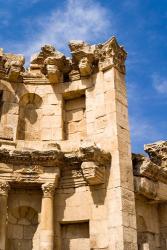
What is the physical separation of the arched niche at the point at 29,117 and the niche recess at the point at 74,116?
100 cm

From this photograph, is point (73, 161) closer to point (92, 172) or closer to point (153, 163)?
point (92, 172)

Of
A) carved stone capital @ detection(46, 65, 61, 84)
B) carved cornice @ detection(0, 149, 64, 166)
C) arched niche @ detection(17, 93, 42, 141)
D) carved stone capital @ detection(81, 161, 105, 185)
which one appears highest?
carved stone capital @ detection(46, 65, 61, 84)

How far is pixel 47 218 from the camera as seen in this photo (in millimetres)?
12461

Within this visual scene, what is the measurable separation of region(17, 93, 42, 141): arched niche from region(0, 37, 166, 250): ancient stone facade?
37 millimetres

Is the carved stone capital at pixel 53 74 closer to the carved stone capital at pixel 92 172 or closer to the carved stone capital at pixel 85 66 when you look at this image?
the carved stone capital at pixel 85 66

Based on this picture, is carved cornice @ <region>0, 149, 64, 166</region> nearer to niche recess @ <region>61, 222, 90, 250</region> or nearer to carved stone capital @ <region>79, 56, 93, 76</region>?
niche recess @ <region>61, 222, 90, 250</region>

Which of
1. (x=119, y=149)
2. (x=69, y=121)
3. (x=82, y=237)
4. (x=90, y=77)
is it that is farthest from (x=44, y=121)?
(x=82, y=237)

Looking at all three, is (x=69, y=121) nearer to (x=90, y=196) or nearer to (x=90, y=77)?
(x=90, y=77)

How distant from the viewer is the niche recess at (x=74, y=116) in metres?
14.9

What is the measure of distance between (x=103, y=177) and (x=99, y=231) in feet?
5.32

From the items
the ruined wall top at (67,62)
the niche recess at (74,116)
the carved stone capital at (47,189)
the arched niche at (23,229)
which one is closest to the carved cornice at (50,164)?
the carved stone capital at (47,189)

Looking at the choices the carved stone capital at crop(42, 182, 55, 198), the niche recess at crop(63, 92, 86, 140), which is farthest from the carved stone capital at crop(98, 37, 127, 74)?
the carved stone capital at crop(42, 182, 55, 198)

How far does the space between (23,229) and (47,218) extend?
116 centimetres

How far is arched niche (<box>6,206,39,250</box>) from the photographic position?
12820mm
